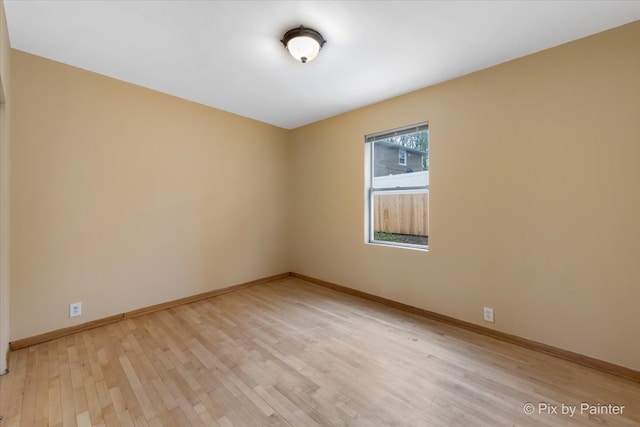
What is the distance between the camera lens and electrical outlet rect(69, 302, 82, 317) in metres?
2.55

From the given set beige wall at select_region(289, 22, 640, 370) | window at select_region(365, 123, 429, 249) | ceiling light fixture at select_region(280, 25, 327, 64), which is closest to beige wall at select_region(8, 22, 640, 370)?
beige wall at select_region(289, 22, 640, 370)

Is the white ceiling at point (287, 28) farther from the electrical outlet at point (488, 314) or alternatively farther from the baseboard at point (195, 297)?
the baseboard at point (195, 297)

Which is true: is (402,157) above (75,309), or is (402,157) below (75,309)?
above

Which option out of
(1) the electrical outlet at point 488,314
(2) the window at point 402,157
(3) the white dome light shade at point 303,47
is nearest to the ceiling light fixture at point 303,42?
(3) the white dome light shade at point 303,47

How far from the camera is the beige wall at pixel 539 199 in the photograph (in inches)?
76.4

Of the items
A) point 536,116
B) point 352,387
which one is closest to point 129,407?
A: point 352,387

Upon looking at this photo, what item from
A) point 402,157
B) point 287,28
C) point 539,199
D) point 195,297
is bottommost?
point 195,297

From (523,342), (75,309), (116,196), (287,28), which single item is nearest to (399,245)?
(523,342)

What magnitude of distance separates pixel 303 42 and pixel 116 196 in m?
2.48

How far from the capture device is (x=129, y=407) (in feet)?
5.34

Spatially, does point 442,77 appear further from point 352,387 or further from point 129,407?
point 129,407

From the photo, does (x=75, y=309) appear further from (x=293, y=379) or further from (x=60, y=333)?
(x=293, y=379)

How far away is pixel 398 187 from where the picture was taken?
11.0 ft

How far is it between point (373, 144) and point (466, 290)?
2118 millimetres
